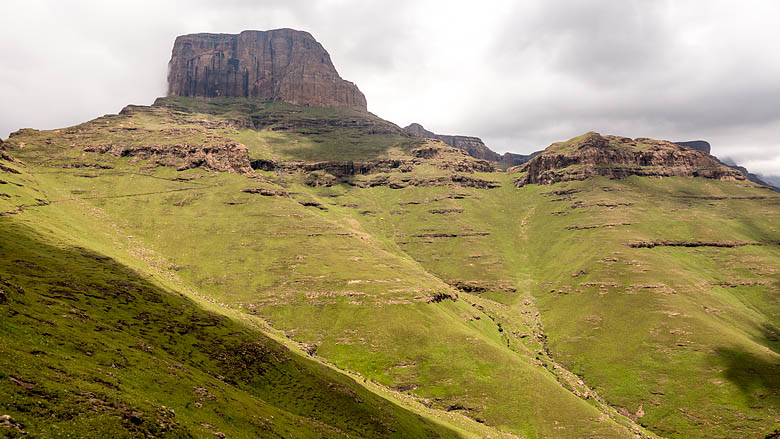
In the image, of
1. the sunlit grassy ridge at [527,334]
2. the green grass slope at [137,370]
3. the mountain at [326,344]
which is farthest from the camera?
the sunlit grassy ridge at [527,334]

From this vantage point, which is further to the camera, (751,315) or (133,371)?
(751,315)

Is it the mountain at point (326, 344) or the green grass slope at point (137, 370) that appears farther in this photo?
the mountain at point (326, 344)

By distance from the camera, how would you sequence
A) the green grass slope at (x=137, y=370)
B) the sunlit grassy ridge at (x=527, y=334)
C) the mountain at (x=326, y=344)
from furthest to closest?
1. the sunlit grassy ridge at (x=527, y=334)
2. the mountain at (x=326, y=344)
3. the green grass slope at (x=137, y=370)

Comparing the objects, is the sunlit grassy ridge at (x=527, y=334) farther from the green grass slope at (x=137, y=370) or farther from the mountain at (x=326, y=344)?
the green grass slope at (x=137, y=370)

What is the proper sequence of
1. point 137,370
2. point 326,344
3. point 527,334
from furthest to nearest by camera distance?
point 527,334
point 326,344
point 137,370

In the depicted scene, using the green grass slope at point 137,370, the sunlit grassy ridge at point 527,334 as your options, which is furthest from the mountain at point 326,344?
the sunlit grassy ridge at point 527,334

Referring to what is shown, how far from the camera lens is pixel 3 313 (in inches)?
1625

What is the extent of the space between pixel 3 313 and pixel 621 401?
6451 inches

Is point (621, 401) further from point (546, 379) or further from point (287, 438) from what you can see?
point (287, 438)

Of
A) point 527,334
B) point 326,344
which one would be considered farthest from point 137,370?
point 527,334

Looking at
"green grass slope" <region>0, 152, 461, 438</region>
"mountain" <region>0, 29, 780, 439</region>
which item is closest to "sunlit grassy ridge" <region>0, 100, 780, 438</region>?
"mountain" <region>0, 29, 780, 439</region>

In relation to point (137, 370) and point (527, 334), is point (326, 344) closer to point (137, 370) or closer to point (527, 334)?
point (137, 370)

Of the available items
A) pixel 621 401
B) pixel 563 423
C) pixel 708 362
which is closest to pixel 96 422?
pixel 563 423

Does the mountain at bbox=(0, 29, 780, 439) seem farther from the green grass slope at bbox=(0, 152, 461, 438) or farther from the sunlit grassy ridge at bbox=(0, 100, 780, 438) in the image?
the sunlit grassy ridge at bbox=(0, 100, 780, 438)
